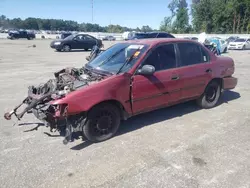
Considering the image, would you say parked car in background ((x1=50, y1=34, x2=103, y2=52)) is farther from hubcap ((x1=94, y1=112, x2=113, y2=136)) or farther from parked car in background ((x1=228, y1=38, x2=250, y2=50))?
hubcap ((x1=94, y1=112, x2=113, y2=136))

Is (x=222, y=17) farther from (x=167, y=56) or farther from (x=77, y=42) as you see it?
(x=167, y=56)

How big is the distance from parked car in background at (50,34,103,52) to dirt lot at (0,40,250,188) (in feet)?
56.6

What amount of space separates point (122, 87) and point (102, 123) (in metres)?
0.71

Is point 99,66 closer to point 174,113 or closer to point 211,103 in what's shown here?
point 174,113

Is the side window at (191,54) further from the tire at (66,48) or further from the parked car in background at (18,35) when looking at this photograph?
the parked car in background at (18,35)

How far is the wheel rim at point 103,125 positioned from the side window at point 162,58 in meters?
1.21

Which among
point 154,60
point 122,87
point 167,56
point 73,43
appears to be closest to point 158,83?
point 154,60

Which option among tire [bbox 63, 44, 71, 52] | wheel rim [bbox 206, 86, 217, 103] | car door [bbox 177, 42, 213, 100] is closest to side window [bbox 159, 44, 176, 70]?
car door [bbox 177, 42, 213, 100]

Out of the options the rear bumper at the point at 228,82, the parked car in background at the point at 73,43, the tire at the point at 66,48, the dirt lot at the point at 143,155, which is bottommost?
the dirt lot at the point at 143,155

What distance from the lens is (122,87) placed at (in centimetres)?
419

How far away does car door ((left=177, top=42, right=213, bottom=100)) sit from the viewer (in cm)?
509

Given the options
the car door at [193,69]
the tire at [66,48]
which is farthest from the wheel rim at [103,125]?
the tire at [66,48]

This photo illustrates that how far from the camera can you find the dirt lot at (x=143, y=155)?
3137mm

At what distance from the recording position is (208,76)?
18.2 ft
